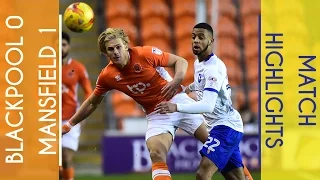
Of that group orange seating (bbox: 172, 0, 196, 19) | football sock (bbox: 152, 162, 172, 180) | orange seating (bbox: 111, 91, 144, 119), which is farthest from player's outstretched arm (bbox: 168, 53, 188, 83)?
orange seating (bbox: 172, 0, 196, 19)

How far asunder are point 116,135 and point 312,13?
4785 mm

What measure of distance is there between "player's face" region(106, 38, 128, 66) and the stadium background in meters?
5.07

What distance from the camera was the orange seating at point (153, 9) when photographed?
15.1 metres

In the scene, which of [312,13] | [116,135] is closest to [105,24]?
[116,135]

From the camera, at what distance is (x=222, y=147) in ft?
23.3

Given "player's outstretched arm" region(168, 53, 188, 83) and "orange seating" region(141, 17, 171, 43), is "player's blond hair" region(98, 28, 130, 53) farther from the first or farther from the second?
"orange seating" region(141, 17, 171, 43)

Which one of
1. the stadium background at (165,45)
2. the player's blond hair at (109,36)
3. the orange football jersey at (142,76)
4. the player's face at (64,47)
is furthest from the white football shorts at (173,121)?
the stadium background at (165,45)

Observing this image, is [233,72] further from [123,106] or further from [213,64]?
[213,64]

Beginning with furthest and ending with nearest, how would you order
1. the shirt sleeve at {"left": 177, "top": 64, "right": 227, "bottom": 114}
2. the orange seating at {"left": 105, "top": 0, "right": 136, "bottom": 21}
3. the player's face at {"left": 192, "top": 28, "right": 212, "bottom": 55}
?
the orange seating at {"left": 105, "top": 0, "right": 136, "bottom": 21}, the player's face at {"left": 192, "top": 28, "right": 212, "bottom": 55}, the shirt sleeve at {"left": 177, "top": 64, "right": 227, "bottom": 114}

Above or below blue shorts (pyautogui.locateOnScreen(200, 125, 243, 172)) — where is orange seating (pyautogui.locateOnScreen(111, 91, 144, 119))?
above

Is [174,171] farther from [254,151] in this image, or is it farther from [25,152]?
[25,152]

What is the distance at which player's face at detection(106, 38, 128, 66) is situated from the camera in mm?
7230

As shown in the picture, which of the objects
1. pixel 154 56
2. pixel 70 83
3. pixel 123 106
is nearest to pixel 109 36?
pixel 154 56

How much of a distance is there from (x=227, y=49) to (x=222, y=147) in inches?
296
